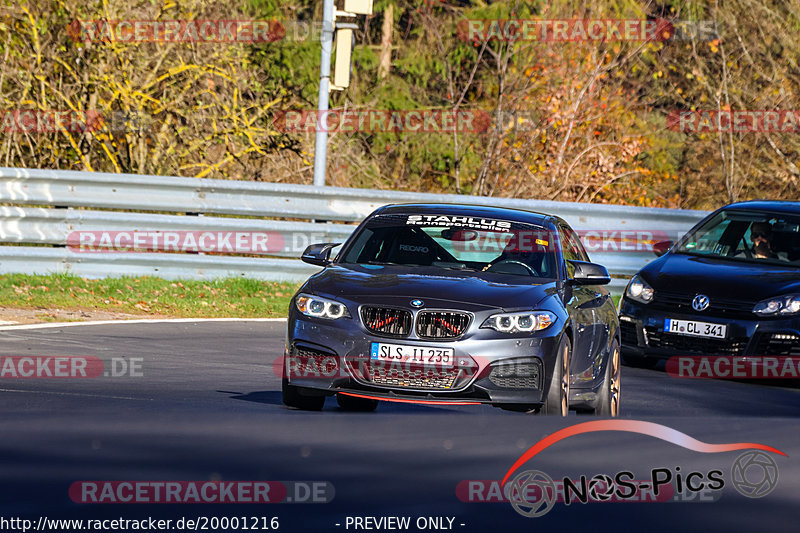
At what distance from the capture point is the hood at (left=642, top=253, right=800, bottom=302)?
1178 cm

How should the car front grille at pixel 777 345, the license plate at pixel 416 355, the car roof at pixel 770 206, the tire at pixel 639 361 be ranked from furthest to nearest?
the car roof at pixel 770 206 < the tire at pixel 639 361 < the car front grille at pixel 777 345 < the license plate at pixel 416 355

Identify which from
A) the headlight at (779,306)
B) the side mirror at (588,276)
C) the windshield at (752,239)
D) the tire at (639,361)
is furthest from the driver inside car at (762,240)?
the side mirror at (588,276)

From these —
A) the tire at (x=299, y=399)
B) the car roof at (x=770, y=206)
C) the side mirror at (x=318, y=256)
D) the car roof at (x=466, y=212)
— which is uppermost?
the car roof at (x=466, y=212)

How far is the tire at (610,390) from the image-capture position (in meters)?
9.10

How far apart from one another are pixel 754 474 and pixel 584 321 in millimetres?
2299

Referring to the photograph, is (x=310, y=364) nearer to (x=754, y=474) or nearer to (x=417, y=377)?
(x=417, y=377)

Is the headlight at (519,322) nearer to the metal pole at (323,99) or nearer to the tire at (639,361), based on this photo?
the tire at (639,361)

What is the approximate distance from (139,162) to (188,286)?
555 cm

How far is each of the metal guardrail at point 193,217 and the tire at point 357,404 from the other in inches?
294

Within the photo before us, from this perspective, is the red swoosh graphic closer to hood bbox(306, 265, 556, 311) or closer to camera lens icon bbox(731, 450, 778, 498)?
camera lens icon bbox(731, 450, 778, 498)

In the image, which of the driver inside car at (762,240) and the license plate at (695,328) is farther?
the driver inside car at (762,240)

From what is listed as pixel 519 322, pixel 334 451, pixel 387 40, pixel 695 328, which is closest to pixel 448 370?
pixel 519 322

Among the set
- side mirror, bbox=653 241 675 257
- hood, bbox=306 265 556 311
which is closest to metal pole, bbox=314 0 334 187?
side mirror, bbox=653 241 675 257

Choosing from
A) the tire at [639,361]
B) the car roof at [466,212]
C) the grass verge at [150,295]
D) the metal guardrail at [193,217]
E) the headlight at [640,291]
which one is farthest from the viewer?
the metal guardrail at [193,217]
